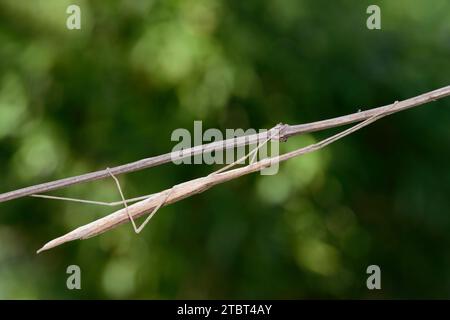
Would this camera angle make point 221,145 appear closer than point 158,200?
Answer: Yes

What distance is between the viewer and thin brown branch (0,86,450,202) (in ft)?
4.95

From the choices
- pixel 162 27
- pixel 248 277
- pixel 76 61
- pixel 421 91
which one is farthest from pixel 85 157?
pixel 421 91

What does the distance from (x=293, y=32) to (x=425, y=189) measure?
125cm

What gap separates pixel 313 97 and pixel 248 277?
1112 mm

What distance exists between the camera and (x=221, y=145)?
67.9 inches

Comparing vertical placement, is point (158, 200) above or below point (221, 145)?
below

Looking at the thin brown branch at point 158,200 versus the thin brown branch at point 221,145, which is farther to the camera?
the thin brown branch at point 158,200

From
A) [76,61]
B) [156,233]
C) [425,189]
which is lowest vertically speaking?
[156,233]

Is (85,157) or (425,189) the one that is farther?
(425,189)

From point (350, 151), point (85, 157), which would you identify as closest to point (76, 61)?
point (85, 157)

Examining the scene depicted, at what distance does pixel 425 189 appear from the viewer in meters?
4.05

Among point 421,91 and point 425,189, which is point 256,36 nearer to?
point 421,91

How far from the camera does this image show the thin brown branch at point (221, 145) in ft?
4.95

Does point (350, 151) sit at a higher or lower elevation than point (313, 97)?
lower
